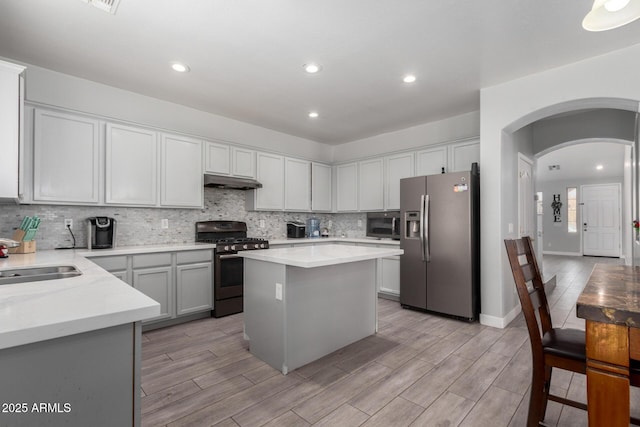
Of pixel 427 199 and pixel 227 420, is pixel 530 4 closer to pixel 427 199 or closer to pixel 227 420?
pixel 427 199

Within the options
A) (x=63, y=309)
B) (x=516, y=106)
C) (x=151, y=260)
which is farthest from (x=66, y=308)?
(x=516, y=106)

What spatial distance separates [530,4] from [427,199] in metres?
2.19

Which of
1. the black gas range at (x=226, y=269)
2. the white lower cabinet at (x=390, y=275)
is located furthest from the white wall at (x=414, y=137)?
the black gas range at (x=226, y=269)

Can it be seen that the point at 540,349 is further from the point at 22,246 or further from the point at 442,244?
the point at 22,246

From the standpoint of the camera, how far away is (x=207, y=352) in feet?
→ 9.20

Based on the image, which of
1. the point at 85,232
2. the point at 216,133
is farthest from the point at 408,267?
the point at 85,232

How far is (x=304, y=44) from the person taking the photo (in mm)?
2629

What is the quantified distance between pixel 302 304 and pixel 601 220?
11122 millimetres

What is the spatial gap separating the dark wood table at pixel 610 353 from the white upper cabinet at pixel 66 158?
4036mm

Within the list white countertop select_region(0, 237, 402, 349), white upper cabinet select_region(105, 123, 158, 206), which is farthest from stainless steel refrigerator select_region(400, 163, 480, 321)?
white countertop select_region(0, 237, 402, 349)

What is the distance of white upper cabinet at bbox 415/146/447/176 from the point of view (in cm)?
442

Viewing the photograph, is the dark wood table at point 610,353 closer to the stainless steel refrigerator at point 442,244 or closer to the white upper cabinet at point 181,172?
the stainless steel refrigerator at point 442,244

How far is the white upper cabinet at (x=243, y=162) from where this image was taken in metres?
4.43

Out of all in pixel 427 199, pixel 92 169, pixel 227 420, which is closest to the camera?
pixel 227 420
